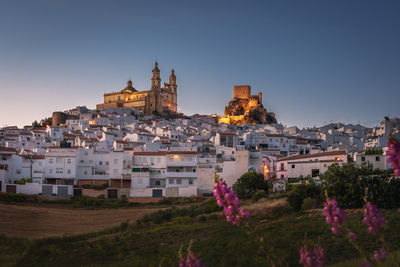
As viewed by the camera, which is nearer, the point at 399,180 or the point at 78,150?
the point at 399,180

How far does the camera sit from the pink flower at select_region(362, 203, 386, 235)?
4.15 m

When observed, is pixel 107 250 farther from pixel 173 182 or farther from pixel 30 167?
pixel 30 167

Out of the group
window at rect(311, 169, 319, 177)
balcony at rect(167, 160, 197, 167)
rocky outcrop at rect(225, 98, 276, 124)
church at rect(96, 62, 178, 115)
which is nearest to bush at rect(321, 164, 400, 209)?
window at rect(311, 169, 319, 177)

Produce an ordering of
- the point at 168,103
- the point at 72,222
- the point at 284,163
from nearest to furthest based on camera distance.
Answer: the point at 72,222 → the point at 284,163 → the point at 168,103

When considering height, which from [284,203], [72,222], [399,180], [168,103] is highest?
[168,103]

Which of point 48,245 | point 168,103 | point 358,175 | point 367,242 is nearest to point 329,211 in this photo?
point 367,242

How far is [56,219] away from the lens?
3041cm

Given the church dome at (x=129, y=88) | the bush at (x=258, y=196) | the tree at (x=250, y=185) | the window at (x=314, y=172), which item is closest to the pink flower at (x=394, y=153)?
the bush at (x=258, y=196)

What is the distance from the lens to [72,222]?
1166 inches

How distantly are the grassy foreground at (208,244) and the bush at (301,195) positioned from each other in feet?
1.86

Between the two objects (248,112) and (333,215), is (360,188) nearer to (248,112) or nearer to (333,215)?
(333,215)

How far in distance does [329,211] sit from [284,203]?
21128 mm

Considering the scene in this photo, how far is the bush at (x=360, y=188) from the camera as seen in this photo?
1942cm

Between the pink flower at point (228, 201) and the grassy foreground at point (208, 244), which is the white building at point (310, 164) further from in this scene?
the pink flower at point (228, 201)
